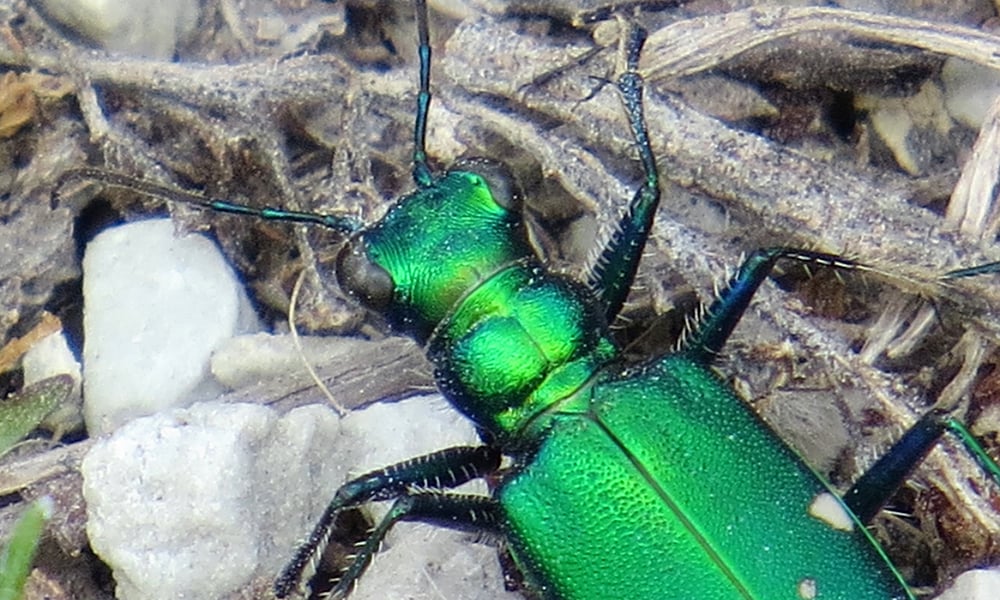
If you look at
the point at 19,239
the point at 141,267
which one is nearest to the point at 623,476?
the point at 141,267

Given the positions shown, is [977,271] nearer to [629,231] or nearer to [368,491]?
[629,231]

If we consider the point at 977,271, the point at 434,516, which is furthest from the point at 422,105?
the point at 977,271

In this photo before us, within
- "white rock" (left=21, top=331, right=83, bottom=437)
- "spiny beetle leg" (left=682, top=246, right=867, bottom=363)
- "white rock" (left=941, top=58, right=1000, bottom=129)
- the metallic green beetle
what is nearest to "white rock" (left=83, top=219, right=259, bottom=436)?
"white rock" (left=21, top=331, right=83, bottom=437)

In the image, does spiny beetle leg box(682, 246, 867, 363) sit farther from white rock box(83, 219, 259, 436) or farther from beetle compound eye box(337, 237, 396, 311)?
white rock box(83, 219, 259, 436)

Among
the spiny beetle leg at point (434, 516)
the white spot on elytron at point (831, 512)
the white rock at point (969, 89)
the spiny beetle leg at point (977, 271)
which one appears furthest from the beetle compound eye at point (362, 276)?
the white rock at point (969, 89)

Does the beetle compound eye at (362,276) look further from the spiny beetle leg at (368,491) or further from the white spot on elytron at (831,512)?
the white spot on elytron at (831,512)
